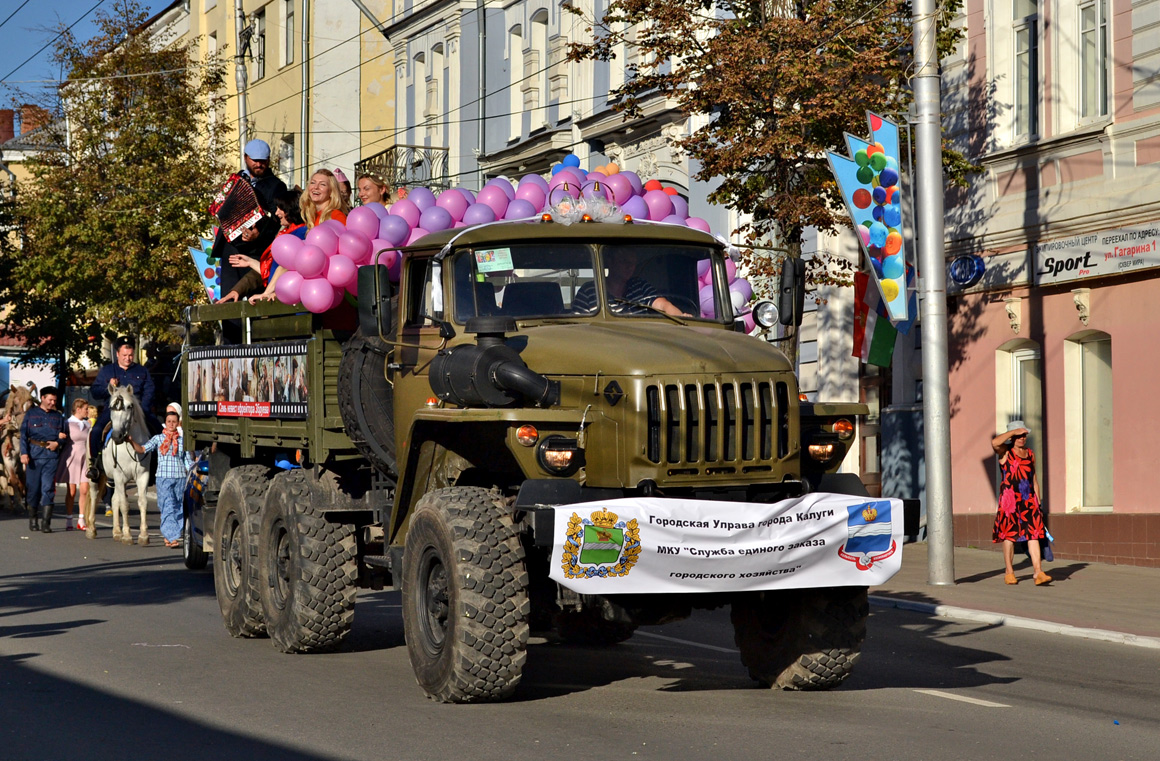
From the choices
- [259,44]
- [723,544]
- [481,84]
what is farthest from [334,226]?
[259,44]

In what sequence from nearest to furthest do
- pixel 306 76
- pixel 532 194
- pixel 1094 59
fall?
pixel 532 194 < pixel 1094 59 < pixel 306 76

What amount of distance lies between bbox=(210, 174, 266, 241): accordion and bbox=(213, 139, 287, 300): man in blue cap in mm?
44

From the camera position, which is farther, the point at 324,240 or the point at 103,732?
the point at 324,240

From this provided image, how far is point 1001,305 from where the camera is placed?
68.8 feet

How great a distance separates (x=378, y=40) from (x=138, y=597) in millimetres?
32424

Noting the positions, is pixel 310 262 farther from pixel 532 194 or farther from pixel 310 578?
pixel 310 578

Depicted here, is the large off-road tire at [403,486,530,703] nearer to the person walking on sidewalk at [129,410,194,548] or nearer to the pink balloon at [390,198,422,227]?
the pink balloon at [390,198,422,227]

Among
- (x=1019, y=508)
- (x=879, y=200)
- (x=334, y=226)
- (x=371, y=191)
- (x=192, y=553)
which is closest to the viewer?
(x=334, y=226)

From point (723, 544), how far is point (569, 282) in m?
2.10

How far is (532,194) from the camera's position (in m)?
12.1

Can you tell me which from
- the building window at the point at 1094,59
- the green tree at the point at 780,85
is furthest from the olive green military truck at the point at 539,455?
the building window at the point at 1094,59

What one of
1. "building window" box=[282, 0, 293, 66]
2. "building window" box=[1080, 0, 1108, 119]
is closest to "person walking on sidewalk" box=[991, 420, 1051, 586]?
"building window" box=[1080, 0, 1108, 119]

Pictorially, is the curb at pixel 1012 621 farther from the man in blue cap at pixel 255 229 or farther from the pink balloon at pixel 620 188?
the man in blue cap at pixel 255 229

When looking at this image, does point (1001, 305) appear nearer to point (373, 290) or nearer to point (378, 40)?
point (373, 290)
